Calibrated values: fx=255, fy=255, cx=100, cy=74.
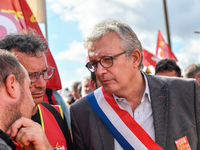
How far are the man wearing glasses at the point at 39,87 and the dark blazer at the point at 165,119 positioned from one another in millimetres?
168

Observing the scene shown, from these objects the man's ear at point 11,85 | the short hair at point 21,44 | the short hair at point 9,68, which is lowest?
the man's ear at point 11,85

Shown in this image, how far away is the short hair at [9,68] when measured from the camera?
61.7 inches

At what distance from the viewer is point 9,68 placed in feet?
5.30

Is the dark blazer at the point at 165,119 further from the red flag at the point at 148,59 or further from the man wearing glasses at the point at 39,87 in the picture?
the red flag at the point at 148,59

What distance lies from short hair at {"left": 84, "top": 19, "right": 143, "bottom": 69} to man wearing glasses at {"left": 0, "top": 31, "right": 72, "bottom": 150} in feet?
1.83

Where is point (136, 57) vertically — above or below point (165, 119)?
above

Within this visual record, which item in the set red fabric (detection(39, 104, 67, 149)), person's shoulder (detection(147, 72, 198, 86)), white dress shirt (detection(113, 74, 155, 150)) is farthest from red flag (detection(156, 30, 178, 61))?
red fabric (detection(39, 104, 67, 149))

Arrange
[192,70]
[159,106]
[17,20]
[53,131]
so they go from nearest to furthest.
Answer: [53,131]
[159,106]
[17,20]
[192,70]

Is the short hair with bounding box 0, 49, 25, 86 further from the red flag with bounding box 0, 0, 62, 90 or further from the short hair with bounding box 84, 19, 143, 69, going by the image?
the red flag with bounding box 0, 0, 62, 90

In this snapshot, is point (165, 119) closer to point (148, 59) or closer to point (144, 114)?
point (144, 114)

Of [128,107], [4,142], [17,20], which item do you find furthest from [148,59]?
[4,142]

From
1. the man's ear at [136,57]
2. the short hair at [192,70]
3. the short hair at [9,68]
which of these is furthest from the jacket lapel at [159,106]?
the short hair at [192,70]

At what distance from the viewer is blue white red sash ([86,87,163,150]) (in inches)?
97.4

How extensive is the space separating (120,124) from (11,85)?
1.38 metres
